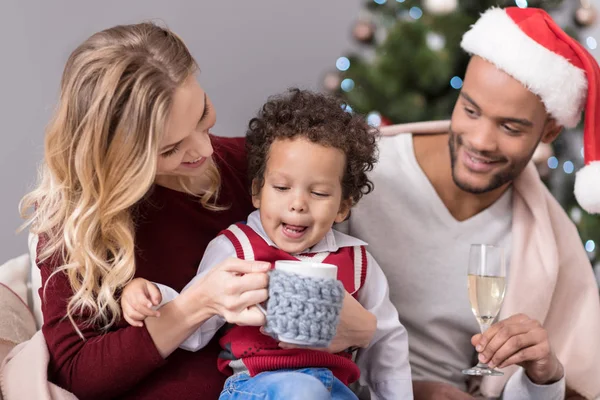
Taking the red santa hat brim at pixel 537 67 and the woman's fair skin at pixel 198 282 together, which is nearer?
the woman's fair skin at pixel 198 282

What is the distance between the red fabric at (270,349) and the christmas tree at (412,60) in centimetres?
149

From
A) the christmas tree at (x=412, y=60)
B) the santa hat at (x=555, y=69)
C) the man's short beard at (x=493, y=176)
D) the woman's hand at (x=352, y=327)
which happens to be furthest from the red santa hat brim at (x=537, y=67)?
the christmas tree at (x=412, y=60)

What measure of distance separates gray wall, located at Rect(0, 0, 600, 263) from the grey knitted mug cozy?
214cm

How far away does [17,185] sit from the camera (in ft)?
12.2

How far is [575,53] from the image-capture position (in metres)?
2.33

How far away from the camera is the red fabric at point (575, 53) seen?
7.51ft

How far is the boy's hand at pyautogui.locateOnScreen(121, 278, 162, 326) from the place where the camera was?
5.41ft

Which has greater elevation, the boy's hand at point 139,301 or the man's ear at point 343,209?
the man's ear at point 343,209

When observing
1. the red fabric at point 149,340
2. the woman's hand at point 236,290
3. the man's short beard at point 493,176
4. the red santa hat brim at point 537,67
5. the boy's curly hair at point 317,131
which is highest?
the red santa hat brim at point 537,67

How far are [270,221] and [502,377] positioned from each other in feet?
2.93

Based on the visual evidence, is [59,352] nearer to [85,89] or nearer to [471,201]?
[85,89]

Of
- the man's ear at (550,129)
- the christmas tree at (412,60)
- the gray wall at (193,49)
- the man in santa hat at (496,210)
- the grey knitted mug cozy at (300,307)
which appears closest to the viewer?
the grey knitted mug cozy at (300,307)

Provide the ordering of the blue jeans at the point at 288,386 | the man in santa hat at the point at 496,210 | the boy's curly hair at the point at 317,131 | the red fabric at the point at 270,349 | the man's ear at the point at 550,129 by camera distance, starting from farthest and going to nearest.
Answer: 1. the man's ear at the point at 550,129
2. the man in santa hat at the point at 496,210
3. the boy's curly hair at the point at 317,131
4. the red fabric at the point at 270,349
5. the blue jeans at the point at 288,386

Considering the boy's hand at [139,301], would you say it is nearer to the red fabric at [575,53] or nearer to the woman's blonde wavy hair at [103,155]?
the woman's blonde wavy hair at [103,155]
